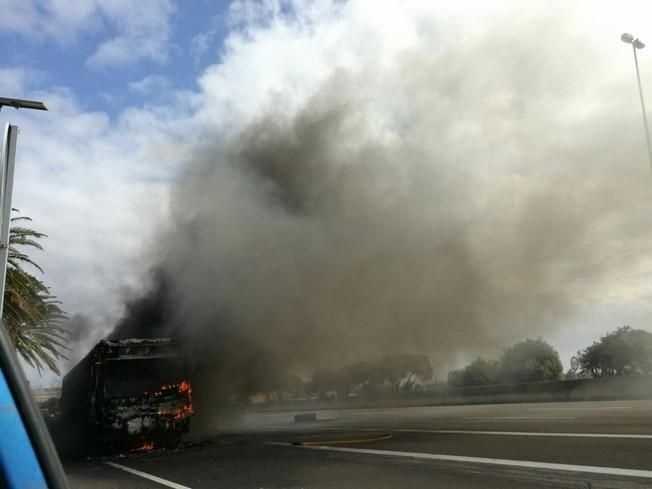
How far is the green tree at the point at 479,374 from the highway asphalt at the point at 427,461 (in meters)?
52.1

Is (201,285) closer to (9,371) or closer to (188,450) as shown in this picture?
(188,450)

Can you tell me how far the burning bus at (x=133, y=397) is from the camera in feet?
46.2

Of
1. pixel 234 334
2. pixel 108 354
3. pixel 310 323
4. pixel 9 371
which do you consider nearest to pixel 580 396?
pixel 310 323

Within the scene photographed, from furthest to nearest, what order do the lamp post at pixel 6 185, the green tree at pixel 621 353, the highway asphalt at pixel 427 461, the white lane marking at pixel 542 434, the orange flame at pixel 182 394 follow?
the green tree at pixel 621 353, the orange flame at pixel 182 394, the white lane marking at pixel 542 434, the highway asphalt at pixel 427 461, the lamp post at pixel 6 185

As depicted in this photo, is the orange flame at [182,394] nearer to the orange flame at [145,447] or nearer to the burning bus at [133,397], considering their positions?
the burning bus at [133,397]

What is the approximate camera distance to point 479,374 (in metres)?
64.9

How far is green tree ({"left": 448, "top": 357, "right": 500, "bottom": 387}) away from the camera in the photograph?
6412 centimetres

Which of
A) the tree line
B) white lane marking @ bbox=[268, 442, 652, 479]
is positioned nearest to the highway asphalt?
white lane marking @ bbox=[268, 442, 652, 479]

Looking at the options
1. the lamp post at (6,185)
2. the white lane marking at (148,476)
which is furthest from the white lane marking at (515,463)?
the lamp post at (6,185)

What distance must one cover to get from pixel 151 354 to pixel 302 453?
18.9 ft

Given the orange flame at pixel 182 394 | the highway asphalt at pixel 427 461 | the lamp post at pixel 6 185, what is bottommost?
the highway asphalt at pixel 427 461

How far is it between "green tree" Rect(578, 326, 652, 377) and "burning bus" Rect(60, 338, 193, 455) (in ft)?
168

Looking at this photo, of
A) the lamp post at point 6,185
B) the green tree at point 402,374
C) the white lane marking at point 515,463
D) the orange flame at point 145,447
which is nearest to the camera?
the lamp post at point 6,185

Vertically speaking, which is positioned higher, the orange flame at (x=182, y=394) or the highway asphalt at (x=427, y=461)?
the orange flame at (x=182, y=394)
